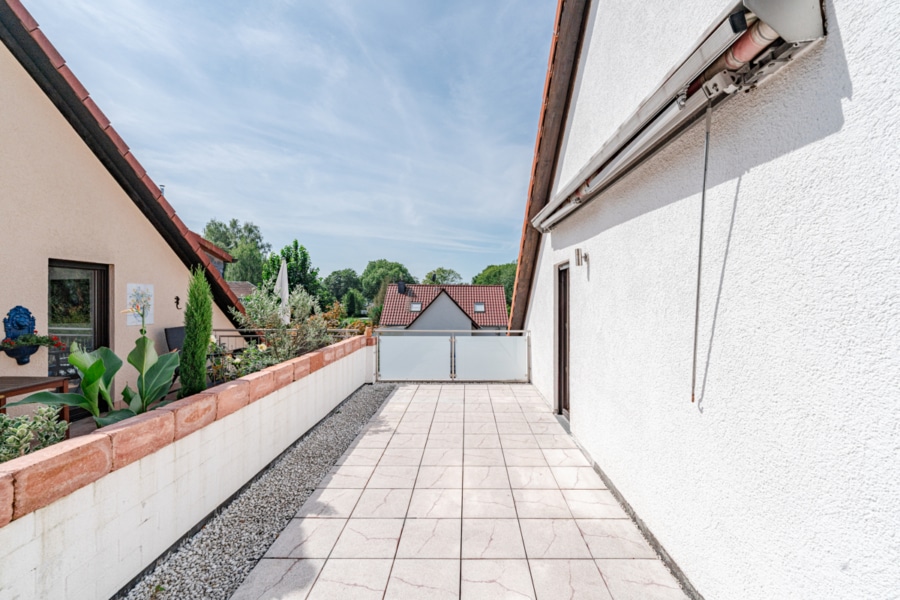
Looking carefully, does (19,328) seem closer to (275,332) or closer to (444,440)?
(275,332)

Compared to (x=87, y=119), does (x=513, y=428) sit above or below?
below

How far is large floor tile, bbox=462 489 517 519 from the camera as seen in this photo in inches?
124

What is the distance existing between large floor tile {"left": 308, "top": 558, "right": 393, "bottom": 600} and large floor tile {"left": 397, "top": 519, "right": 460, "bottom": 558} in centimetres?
20

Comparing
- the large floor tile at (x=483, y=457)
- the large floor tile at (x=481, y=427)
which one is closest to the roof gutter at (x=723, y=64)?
the large floor tile at (x=483, y=457)

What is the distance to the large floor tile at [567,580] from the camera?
2.30 metres

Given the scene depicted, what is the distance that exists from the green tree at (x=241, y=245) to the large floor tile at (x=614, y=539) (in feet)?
163

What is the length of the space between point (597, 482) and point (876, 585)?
8.48ft

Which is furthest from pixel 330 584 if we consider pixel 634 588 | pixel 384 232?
pixel 384 232

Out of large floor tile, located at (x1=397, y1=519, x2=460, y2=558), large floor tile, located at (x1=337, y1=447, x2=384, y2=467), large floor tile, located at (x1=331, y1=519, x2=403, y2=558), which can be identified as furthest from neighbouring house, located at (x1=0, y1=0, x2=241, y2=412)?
large floor tile, located at (x1=397, y1=519, x2=460, y2=558)

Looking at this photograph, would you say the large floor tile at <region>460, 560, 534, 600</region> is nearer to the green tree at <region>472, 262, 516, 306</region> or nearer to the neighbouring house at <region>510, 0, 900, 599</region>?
the neighbouring house at <region>510, 0, 900, 599</region>

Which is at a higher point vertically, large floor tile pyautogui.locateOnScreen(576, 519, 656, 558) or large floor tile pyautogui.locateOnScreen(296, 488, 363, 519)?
large floor tile pyautogui.locateOnScreen(296, 488, 363, 519)

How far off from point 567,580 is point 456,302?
2472 cm

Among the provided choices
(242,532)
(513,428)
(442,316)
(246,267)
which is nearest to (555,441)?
(513,428)

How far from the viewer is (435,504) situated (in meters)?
3.31
